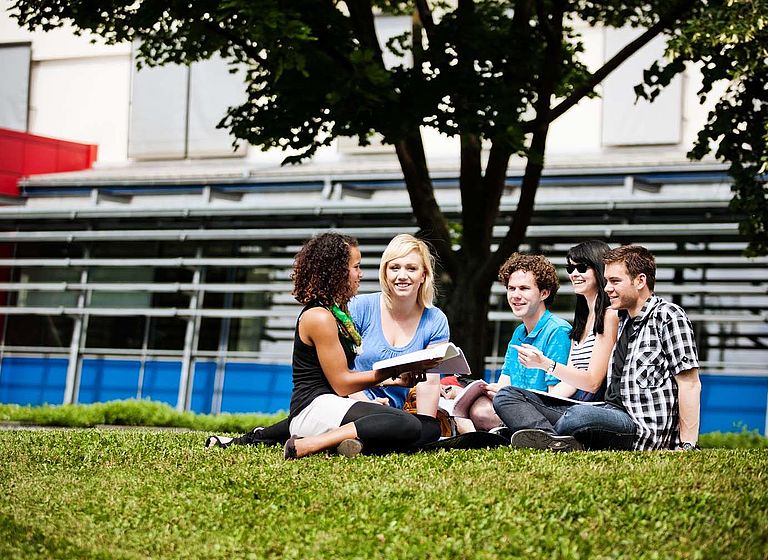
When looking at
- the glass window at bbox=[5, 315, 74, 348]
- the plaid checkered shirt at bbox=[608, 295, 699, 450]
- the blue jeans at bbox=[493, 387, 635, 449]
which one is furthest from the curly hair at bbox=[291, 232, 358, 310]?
the glass window at bbox=[5, 315, 74, 348]

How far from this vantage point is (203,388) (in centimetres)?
2389

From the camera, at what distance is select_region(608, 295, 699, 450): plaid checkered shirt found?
8.40m

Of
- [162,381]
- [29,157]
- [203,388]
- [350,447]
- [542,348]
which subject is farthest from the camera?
[29,157]

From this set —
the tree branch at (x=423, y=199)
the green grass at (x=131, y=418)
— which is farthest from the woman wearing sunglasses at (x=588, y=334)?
the green grass at (x=131, y=418)

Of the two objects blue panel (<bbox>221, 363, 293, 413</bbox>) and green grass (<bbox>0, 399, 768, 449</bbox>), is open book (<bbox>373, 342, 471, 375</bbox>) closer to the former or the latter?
green grass (<bbox>0, 399, 768, 449</bbox>)

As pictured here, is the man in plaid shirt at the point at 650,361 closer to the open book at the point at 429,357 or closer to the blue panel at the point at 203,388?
the open book at the point at 429,357

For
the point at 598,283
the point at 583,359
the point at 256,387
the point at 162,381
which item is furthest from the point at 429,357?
the point at 162,381

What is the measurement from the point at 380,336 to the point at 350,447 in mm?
1225

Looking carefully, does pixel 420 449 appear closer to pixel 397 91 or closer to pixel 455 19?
pixel 397 91

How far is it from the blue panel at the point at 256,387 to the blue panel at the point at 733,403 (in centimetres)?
775

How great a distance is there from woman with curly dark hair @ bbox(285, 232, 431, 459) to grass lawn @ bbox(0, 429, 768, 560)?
8.3 inches

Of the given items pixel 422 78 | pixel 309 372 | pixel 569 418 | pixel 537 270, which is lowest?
pixel 569 418

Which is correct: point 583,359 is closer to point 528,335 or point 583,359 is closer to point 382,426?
point 528,335

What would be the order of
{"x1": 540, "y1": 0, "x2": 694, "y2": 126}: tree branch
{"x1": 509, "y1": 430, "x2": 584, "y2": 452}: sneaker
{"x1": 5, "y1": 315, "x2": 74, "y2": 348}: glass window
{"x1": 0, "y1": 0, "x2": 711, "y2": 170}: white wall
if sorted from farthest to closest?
{"x1": 0, "y1": 0, "x2": 711, "y2": 170}: white wall
{"x1": 5, "y1": 315, "x2": 74, "y2": 348}: glass window
{"x1": 540, "y1": 0, "x2": 694, "y2": 126}: tree branch
{"x1": 509, "y1": 430, "x2": 584, "y2": 452}: sneaker
